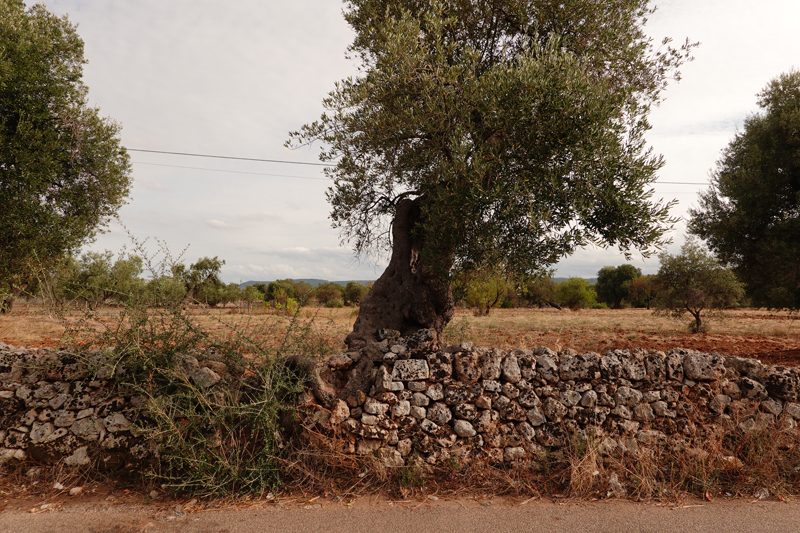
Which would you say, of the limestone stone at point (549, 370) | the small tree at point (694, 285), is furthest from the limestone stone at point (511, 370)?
the small tree at point (694, 285)

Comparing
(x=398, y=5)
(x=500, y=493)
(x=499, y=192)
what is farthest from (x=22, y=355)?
(x=398, y=5)

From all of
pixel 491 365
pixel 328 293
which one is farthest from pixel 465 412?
pixel 328 293

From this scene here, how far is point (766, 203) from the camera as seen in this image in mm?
11977

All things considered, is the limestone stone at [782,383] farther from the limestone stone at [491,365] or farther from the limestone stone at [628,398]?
the limestone stone at [491,365]

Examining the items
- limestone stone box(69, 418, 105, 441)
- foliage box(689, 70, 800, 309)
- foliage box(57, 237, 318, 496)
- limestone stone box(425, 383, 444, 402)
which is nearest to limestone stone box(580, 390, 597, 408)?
limestone stone box(425, 383, 444, 402)

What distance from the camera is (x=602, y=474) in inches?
196

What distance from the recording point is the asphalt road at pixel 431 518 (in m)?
4.14

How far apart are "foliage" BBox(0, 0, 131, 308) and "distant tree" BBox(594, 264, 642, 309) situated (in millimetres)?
67408

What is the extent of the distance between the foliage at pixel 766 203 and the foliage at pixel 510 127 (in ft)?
19.4

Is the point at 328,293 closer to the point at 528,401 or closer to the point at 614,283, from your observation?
the point at 614,283

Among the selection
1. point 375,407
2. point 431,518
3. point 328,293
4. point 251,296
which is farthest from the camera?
point 328,293

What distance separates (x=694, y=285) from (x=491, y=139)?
751 inches

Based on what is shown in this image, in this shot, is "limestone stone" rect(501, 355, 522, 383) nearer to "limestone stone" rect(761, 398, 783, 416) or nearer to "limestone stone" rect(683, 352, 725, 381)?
"limestone stone" rect(683, 352, 725, 381)

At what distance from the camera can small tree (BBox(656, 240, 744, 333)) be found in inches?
784
